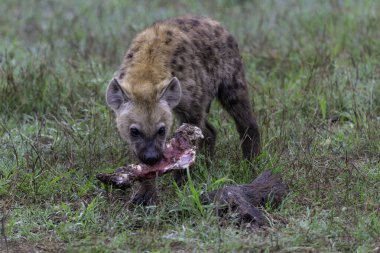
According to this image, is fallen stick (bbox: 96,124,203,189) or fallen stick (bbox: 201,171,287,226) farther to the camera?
fallen stick (bbox: 96,124,203,189)

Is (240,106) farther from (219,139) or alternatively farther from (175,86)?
(175,86)

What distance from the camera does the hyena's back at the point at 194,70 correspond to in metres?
5.11

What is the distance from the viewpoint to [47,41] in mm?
8281

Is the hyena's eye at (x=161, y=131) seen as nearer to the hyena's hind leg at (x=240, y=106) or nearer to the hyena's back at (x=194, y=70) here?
the hyena's back at (x=194, y=70)

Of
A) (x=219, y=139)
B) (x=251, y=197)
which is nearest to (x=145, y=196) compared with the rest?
(x=251, y=197)

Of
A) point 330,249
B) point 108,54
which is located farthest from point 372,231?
point 108,54

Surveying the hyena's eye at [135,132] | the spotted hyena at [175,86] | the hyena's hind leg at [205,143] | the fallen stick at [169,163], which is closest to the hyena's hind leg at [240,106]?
the spotted hyena at [175,86]

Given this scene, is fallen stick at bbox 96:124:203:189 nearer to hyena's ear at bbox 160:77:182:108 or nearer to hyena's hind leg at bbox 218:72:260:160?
hyena's ear at bbox 160:77:182:108

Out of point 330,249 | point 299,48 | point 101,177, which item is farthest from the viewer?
point 299,48

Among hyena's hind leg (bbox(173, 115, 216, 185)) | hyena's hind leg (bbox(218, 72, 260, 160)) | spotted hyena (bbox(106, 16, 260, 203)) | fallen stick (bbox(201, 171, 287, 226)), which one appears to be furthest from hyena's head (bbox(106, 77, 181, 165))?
hyena's hind leg (bbox(218, 72, 260, 160))

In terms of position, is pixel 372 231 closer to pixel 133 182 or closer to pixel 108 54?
pixel 133 182

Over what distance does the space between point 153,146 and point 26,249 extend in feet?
3.27

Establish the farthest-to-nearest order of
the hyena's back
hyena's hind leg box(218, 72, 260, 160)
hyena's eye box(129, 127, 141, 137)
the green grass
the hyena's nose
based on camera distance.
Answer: hyena's hind leg box(218, 72, 260, 160), the hyena's back, hyena's eye box(129, 127, 141, 137), the hyena's nose, the green grass

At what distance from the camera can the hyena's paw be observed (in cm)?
482
